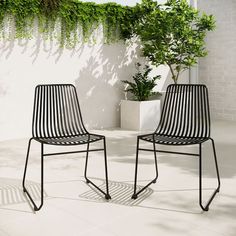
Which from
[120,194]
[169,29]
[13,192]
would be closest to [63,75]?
[169,29]

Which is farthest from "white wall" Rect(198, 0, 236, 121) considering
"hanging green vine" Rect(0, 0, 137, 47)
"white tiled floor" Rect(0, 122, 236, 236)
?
"white tiled floor" Rect(0, 122, 236, 236)

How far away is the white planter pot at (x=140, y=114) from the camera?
581 cm

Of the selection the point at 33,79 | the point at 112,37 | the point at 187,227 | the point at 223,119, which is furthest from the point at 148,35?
the point at 187,227

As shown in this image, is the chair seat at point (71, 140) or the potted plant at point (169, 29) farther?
the potted plant at point (169, 29)

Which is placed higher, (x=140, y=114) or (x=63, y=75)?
(x=63, y=75)

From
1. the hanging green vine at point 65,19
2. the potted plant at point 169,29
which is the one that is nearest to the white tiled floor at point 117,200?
the hanging green vine at point 65,19

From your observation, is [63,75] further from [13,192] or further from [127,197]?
[127,197]

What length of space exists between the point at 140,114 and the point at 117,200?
3092 millimetres

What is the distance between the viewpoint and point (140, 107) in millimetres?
5789

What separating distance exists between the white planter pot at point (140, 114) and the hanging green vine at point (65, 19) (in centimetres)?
108

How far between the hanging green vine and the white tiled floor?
175 cm

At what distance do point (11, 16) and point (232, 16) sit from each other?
3850 mm

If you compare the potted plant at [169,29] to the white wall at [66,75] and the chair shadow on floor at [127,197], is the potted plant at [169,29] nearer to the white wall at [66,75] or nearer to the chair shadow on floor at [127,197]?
the white wall at [66,75]

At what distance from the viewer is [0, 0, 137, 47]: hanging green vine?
496 centimetres
